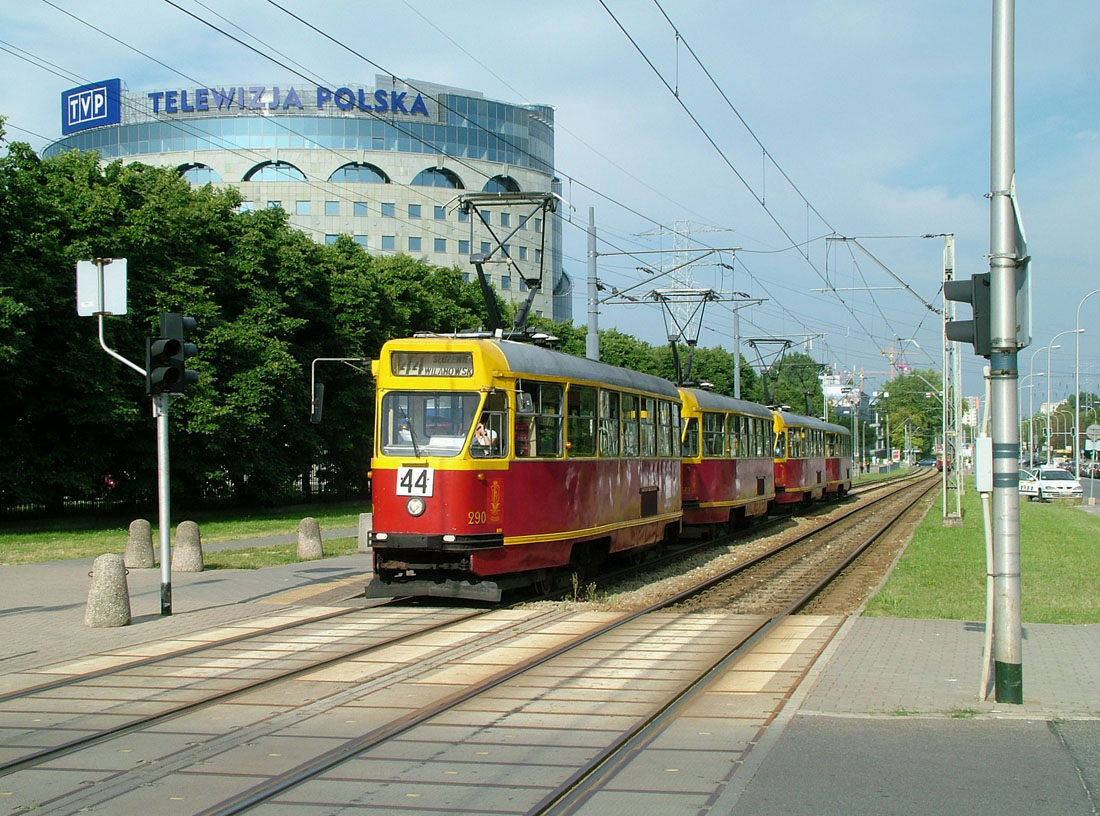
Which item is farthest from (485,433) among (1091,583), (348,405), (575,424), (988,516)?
(348,405)

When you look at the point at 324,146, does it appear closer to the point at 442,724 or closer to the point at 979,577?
the point at 979,577

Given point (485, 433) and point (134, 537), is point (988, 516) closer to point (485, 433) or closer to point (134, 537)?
point (485, 433)

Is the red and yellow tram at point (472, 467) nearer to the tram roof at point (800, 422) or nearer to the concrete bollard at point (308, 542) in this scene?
the concrete bollard at point (308, 542)

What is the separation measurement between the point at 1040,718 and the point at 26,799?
626 centimetres

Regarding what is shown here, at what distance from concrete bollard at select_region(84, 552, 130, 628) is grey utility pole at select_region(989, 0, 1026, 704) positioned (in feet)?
28.9

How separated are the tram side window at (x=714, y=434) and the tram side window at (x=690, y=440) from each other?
1.55ft

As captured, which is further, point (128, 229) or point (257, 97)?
point (257, 97)

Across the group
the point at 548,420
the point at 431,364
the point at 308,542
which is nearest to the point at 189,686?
the point at 431,364

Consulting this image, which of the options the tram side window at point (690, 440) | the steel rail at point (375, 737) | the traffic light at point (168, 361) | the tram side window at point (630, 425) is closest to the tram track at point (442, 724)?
the steel rail at point (375, 737)

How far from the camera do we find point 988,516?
900 cm

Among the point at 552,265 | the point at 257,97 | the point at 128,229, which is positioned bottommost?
the point at 128,229

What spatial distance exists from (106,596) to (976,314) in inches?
360

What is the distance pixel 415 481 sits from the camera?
13.5 m

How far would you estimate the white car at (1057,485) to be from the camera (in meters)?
47.8
